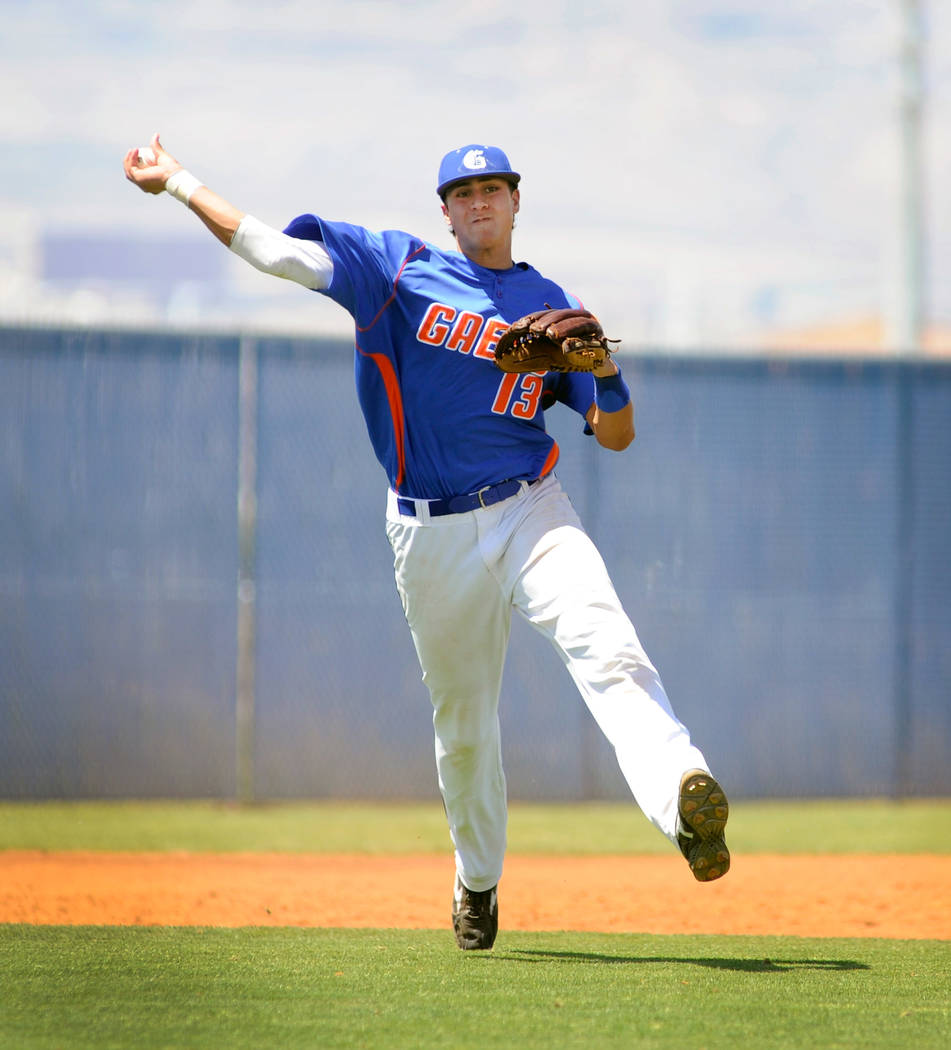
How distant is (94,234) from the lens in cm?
2531

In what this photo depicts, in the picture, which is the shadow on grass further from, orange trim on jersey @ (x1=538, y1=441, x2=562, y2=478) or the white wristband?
the white wristband

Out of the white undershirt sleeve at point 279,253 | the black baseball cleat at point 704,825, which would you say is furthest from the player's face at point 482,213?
the black baseball cleat at point 704,825

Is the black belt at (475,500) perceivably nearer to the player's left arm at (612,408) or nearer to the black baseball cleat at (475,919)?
the player's left arm at (612,408)

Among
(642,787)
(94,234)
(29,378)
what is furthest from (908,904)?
(94,234)

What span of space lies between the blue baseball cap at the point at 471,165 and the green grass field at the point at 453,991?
2092 mm

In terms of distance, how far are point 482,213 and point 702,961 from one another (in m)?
2.09

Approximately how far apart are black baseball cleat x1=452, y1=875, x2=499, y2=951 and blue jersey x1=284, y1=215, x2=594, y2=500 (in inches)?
44.4

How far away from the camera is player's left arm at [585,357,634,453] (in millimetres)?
3715

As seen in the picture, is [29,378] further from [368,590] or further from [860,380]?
[860,380]

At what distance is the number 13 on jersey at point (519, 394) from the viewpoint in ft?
12.6

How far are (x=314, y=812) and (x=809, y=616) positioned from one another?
3028 mm

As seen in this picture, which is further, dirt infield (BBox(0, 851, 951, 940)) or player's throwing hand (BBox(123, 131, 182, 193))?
dirt infield (BBox(0, 851, 951, 940))

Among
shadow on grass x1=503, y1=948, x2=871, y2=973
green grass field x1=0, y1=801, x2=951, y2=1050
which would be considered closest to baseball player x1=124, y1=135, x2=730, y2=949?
shadow on grass x1=503, y1=948, x2=871, y2=973

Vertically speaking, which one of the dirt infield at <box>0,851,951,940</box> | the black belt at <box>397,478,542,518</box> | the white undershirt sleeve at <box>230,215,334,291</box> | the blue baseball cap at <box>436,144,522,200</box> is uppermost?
the blue baseball cap at <box>436,144,522,200</box>
